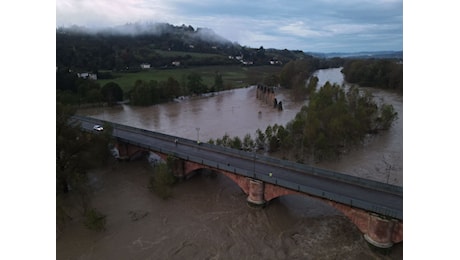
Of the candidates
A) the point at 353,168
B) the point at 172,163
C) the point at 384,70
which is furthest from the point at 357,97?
the point at 384,70

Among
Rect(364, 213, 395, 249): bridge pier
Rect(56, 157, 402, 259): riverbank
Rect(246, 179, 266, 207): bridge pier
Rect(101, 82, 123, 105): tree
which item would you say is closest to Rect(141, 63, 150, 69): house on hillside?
Rect(101, 82, 123, 105): tree

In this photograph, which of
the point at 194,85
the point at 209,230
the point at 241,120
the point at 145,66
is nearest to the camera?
the point at 209,230

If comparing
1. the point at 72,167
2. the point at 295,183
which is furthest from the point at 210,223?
the point at 72,167

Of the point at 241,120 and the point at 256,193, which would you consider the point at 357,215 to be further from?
the point at 241,120

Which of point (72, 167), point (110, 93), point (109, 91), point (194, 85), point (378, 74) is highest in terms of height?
point (378, 74)

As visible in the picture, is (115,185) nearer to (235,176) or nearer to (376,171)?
(235,176)

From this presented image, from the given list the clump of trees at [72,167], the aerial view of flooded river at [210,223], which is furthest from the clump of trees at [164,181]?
the clump of trees at [72,167]

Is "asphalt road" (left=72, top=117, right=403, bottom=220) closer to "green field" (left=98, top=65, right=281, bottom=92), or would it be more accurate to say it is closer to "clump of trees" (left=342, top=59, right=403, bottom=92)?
"green field" (left=98, top=65, right=281, bottom=92)
